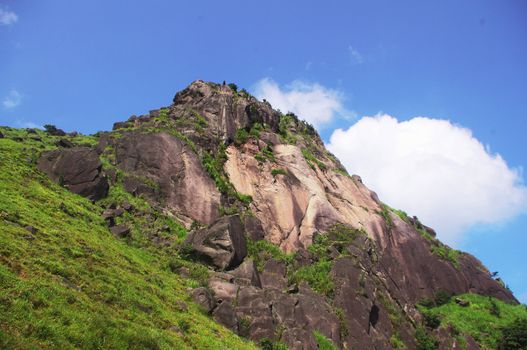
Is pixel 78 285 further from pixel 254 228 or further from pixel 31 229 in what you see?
pixel 254 228

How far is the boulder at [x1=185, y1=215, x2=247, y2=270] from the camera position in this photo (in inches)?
1286

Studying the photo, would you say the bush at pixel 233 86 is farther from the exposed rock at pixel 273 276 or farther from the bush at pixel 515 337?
the bush at pixel 515 337

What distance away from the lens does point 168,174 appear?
4291 centimetres

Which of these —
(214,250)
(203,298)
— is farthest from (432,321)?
(203,298)

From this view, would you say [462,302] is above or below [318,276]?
above

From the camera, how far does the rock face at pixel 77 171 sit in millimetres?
36719

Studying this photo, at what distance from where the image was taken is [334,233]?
44.0m

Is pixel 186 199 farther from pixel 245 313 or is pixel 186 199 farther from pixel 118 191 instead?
pixel 245 313

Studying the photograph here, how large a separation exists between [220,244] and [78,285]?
598 inches

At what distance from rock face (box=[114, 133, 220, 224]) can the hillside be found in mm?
144

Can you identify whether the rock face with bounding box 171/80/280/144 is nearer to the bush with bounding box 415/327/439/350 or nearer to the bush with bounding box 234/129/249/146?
the bush with bounding box 234/129/249/146

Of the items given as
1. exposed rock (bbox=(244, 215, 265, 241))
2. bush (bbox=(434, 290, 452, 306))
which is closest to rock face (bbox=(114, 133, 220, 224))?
exposed rock (bbox=(244, 215, 265, 241))

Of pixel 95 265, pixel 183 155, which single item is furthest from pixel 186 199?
pixel 95 265

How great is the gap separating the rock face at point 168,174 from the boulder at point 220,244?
5854mm
